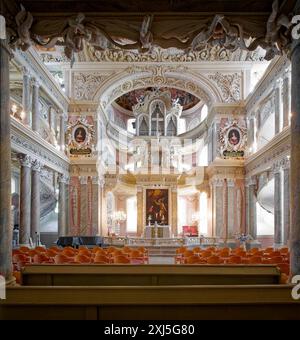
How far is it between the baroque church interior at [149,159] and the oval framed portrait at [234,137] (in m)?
0.08

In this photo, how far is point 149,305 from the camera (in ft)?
13.1

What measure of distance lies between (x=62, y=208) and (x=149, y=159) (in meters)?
7.54

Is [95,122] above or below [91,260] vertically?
above

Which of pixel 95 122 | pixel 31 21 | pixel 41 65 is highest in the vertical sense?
pixel 41 65

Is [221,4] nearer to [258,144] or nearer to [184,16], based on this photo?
[184,16]

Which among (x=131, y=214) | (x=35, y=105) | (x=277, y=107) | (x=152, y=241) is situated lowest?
(x=152, y=241)

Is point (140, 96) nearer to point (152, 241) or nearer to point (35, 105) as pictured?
point (152, 241)

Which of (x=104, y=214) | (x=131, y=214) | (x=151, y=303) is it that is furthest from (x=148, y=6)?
(x=131, y=214)

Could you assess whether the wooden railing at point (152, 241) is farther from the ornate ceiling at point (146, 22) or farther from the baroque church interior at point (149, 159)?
the ornate ceiling at point (146, 22)

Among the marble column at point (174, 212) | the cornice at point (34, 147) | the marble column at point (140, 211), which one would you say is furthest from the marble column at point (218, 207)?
the cornice at point (34, 147)

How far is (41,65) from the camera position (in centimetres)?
1694
